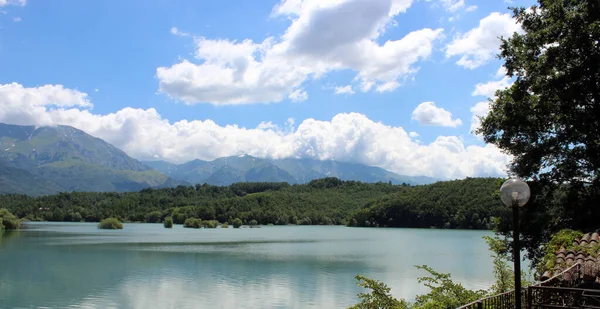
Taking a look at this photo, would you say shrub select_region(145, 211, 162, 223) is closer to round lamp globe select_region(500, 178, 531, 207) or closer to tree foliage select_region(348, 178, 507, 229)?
tree foliage select_region(348, 178, 507, 229)

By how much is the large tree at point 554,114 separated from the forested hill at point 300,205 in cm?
8278

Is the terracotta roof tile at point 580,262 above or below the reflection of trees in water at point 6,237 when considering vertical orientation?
above

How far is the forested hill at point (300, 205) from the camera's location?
111m

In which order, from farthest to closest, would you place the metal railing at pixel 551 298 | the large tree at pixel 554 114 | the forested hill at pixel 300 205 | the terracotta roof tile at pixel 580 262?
1. the forested hill at pixel 300 205
2. the large tree at pixel 554 114
3. the terracotta roof tile at pixel 580 262
4. the metal railing at pixel 551 298

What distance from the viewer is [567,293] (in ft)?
28.0

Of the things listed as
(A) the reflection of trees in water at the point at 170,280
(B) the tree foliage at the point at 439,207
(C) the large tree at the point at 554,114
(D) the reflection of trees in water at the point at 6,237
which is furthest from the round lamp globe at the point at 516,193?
(B) the tree foliage at the point at 439,207

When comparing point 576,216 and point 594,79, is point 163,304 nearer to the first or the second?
point 576,216

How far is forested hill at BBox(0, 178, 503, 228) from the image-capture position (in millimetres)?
110750

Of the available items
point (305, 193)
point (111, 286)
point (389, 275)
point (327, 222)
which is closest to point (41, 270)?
point (111, 286)

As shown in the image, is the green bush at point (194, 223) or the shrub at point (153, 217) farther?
the shrub at point (153, 217)

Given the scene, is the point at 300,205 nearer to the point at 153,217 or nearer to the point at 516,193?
the point at 153,217

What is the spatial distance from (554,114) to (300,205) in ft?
466

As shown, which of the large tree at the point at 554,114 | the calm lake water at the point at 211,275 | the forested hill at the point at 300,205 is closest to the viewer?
the large tree at the point at 554,114

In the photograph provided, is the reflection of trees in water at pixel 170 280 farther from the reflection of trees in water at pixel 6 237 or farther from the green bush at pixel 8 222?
the green bush at pixel 8 222
